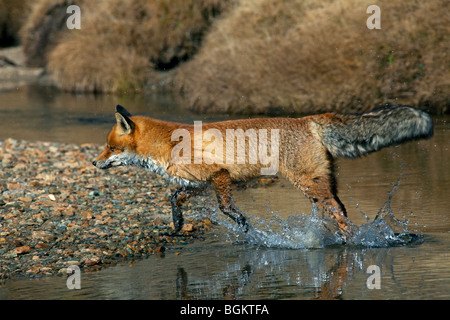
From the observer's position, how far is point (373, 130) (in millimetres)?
7434

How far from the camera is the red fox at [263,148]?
748cm

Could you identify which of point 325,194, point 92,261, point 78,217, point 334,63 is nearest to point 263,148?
point 325,194

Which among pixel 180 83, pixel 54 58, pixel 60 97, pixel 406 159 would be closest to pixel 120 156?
pixel 406 159

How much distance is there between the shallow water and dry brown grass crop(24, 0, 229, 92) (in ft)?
47.9

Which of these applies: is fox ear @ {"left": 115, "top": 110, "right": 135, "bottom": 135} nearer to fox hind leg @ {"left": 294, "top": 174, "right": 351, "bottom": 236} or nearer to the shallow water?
the shallow water

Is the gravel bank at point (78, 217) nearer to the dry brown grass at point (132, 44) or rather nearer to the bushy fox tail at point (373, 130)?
the bushy fox tail at point (373, 130)

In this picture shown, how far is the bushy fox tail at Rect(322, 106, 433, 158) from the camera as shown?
282 inches

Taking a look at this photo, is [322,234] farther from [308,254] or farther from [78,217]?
[78,217]

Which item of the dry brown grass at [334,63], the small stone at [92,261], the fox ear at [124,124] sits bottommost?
the small stone at [92,261]

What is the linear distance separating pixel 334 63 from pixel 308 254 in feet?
32.5

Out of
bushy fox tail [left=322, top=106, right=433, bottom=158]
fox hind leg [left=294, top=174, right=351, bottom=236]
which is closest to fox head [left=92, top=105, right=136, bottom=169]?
fox hind leg [left=294, top=174, right=351, bottom=236]

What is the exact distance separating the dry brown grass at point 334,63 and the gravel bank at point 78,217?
21.6 ft

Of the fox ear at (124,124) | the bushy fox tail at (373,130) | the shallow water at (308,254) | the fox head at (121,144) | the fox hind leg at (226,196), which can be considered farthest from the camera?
the fox head at (121,144)

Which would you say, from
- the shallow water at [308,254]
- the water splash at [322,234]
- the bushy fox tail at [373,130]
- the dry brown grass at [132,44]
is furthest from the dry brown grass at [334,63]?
the bushy fox tail at [373,130]
